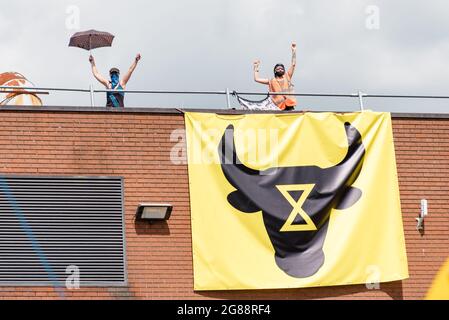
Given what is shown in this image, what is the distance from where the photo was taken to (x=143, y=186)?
2884cm

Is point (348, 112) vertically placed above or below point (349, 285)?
above

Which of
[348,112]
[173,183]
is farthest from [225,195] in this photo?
[348,112]

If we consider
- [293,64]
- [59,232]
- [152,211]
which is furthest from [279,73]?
[59,232]

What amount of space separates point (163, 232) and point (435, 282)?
188 inches

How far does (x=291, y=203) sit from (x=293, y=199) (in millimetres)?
82

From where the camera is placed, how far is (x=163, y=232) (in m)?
28.7

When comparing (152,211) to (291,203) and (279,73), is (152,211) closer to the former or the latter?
(291,203)

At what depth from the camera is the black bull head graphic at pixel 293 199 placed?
94.8 ft

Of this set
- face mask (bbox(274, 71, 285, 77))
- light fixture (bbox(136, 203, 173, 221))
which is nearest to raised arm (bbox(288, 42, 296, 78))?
face mask (bbox(274, 71, 285, 77))

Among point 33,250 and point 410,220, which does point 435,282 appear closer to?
point 410,220

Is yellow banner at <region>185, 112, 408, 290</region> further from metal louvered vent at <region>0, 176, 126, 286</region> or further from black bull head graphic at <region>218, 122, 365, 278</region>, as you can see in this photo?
metal louvered vent at <region>0, 176, 126, 286</region>
